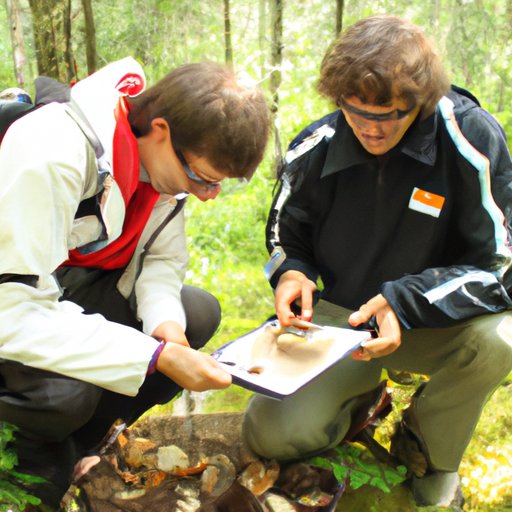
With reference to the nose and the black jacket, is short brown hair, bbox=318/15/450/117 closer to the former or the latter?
the black jacket

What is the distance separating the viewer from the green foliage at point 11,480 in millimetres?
2064

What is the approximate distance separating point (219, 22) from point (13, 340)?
453cm

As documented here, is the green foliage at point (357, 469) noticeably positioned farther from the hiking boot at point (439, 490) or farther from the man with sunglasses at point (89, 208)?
the man with sunglasses at point (89, 208)

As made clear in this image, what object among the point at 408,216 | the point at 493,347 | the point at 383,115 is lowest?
the point at 493,347

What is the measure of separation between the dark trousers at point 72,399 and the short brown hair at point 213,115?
67 centimetres

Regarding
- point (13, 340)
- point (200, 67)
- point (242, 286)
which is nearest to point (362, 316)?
point (200, 67)

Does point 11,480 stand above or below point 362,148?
below

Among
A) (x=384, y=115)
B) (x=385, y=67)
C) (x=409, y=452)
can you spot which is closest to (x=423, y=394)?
(x=409, y=452)

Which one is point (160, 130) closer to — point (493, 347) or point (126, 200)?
point (126, 200)

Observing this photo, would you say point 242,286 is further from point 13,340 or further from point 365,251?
point 13,340

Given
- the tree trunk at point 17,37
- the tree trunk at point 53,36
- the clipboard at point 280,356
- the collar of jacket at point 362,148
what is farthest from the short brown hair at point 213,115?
the tree trunk at point 17,37

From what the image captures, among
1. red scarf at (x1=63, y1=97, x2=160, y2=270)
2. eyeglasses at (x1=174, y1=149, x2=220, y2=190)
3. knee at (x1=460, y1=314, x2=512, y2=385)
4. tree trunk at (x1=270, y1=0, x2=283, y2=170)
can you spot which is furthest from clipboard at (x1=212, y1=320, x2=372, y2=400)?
tree trunk at (x1=270, y1=0, x2=283, y2=170)

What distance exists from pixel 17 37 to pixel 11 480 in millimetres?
3374

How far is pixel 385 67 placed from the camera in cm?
236
